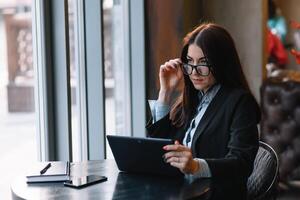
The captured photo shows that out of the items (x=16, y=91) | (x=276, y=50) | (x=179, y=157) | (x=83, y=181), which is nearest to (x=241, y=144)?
(x=179, y=157)

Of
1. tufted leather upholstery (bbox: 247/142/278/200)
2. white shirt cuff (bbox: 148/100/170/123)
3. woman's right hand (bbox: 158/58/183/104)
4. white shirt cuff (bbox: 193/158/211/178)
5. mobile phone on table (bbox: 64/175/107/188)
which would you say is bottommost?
tufted leather upholstery (bbox: 247/142/278/200)

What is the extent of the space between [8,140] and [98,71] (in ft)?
2.45

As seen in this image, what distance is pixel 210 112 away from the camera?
1.71m

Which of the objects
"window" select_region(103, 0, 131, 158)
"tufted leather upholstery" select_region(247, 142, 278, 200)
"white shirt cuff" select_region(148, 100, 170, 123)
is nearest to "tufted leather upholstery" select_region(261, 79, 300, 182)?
"window" select_region(103, 0, 131, 158)

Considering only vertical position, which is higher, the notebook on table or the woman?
the woman

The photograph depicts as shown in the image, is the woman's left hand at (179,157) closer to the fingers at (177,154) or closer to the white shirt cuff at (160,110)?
the fingers at (177,154)

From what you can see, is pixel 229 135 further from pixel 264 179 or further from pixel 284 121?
pixel 284 121

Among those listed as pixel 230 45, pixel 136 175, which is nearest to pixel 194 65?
pixel 230 45

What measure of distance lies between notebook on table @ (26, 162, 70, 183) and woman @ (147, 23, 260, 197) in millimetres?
378

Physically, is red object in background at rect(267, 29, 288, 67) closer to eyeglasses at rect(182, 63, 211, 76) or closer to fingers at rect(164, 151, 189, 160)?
eyeglasses at rect(182, 63, 211, 76)

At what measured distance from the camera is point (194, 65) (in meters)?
1.72

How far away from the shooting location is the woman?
157cm

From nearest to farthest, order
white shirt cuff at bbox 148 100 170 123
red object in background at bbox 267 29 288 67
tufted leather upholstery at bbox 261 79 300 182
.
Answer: white shirt cuff at bbox 148 100 170 123
tufted leather upholstery at bbox 261 79 300 182
red object in background at bbox 267 29 288 67

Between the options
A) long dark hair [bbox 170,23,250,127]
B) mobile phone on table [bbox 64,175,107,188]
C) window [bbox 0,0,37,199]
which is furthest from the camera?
window [bbox 0,0,37,199]
